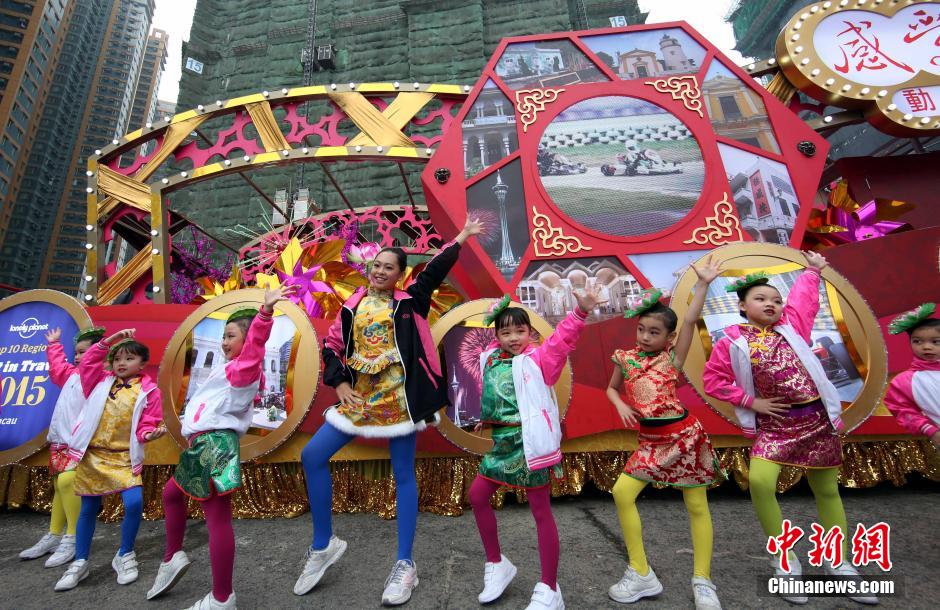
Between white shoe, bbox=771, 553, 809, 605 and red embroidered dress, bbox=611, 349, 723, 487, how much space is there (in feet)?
1.38

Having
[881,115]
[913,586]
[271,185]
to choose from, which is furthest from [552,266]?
A: [271,185]

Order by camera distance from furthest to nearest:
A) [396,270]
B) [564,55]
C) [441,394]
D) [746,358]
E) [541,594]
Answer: [564,55]
[396,270]
[441,394]
[746,358]
[541,594]

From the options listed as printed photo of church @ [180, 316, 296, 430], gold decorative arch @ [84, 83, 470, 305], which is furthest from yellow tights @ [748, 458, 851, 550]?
gold decorative arch @ [84, 83, 470, 305]

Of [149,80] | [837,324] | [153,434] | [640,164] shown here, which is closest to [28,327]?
[153,434]

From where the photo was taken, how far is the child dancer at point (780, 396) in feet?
5.66

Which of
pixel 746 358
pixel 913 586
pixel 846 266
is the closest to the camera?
pixel 913 586

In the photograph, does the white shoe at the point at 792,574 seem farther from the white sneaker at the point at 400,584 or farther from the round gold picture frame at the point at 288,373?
the round gold picture frame at the point at 288,373

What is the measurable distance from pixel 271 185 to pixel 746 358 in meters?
12.1

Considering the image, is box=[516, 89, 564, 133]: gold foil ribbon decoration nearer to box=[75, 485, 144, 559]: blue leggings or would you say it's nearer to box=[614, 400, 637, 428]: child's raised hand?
box=[614, 400, 637, 428]: child's raised hand

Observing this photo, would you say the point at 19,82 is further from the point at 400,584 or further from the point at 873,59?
the point at 873,59

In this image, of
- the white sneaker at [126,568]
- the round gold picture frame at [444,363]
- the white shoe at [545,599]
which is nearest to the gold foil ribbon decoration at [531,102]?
the round gold picture frame at [444,363]

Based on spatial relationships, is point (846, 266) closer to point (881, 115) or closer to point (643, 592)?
point (881, 115)

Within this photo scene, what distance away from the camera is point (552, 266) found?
3.52 metres

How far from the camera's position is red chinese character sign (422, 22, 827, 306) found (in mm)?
3512
